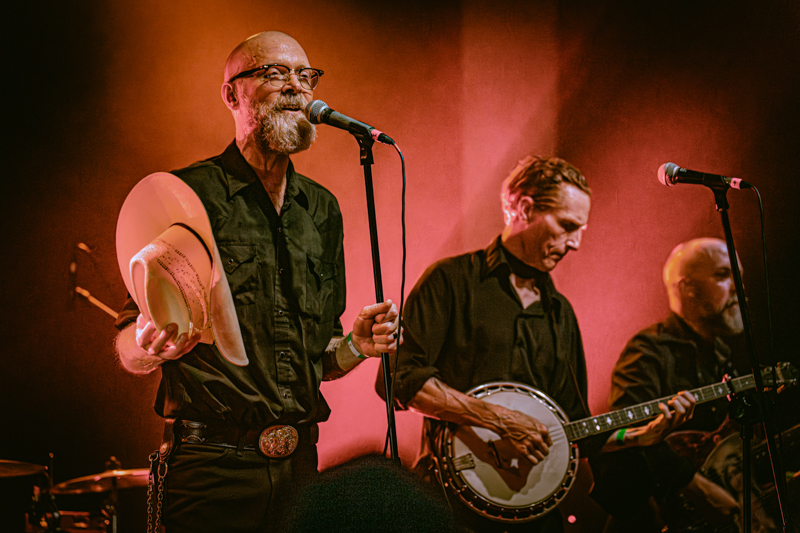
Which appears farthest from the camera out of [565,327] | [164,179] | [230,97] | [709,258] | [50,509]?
[709,258]

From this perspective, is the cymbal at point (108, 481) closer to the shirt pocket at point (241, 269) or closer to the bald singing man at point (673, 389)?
the shirt pocket at point (241, 269)

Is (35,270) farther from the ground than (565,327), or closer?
farther from the ground

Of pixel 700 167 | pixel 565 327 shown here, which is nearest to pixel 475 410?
pixel 565 327

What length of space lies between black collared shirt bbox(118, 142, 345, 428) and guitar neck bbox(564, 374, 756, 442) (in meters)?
1.15

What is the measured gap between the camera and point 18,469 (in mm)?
2109

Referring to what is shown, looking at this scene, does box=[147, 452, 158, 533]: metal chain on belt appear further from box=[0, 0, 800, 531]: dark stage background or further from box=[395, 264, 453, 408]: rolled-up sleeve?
box=[395, 264, 453, 408]: rolled-up sleeve

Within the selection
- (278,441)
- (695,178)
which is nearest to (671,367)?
(695,178)

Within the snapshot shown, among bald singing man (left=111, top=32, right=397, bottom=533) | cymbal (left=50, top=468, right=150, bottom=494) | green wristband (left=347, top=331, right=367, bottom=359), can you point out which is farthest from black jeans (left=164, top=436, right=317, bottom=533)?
green wristband (left=347, top=331, right=367, bottom=359)

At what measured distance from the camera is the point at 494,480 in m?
2.55

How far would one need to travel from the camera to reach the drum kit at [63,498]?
2043 millimetres

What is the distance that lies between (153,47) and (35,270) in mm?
1009

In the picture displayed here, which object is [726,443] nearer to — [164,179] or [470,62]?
[470,62]

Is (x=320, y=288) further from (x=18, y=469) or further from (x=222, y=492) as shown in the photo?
(x=18, y=469)

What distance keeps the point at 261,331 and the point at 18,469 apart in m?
0.95
